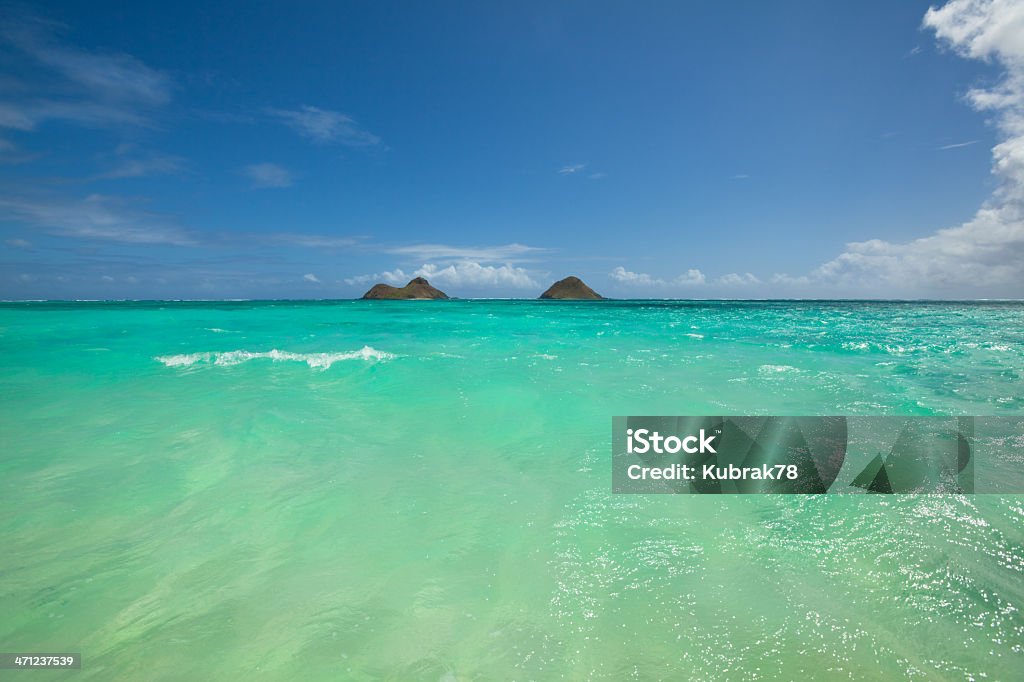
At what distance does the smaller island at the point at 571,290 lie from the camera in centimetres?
14338

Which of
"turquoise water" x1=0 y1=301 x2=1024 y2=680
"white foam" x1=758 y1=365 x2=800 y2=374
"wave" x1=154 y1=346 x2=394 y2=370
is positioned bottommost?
"turquoise water" x1=0 y1=301 x2=1024 y2=680

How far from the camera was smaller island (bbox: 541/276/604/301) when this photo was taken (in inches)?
5645

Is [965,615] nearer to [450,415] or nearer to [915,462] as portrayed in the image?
[915,462]

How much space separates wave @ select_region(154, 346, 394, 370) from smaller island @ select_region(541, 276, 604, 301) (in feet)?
436

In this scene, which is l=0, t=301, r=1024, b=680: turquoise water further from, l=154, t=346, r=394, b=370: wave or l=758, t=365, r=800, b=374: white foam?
l=154, t=346, r=394, b=370: wave

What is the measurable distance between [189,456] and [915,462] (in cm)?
925

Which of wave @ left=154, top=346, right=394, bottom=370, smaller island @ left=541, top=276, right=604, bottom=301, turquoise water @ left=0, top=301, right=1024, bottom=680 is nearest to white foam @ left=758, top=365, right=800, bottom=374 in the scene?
Result: turquoise water @ left=0, top=301, right=1024, bottom=680

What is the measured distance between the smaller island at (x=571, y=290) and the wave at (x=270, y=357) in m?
133

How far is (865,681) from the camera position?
89.9 inches

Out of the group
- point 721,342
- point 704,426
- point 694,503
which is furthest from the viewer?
point 721,342

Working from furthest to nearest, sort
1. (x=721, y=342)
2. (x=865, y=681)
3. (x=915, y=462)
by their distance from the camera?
(x=721, y=342)
(x=915, y=462)
(x=865, y=681)

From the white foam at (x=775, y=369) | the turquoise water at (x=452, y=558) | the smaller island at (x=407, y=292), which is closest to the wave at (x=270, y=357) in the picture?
the turquoise water at (x=452, y=558)

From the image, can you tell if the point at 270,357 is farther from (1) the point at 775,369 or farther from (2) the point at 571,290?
(2) the point at 571,290

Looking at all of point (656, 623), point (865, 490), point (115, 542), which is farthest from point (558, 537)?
point (115, 542)
